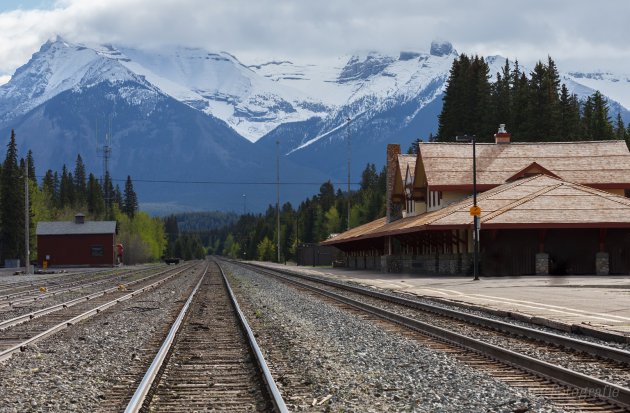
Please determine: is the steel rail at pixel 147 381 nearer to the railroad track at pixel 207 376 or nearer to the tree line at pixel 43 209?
the railroad track at pixel 207 376

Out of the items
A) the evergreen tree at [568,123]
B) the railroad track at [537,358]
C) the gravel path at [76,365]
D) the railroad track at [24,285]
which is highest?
the evergreen tree at [568,123]

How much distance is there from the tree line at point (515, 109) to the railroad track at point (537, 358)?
2988 inches

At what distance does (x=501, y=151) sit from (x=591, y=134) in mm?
52459

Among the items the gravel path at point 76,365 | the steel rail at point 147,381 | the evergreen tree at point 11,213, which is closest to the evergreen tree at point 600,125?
the evergreen tree at point 11,213

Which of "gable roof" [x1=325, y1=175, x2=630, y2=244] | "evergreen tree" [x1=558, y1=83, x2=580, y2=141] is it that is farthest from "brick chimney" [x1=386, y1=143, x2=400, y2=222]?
"evergreen tree" [x1=558, y1=83, x2=580, y2=141]

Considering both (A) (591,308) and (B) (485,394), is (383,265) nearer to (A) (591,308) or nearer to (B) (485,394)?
(A) (591,308)

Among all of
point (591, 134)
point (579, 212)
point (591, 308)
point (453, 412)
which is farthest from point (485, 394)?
A: point (591, 134)

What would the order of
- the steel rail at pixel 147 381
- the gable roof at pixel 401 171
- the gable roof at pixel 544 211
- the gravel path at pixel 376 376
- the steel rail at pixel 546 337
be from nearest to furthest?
the steel rail at pixel 147 381
the gravel path at pixel 376 376
the steel rail at pixel 546 337
the gable roof at pixel 544 211
the gable roof at pixel 401 171

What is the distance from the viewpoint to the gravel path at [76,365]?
959 centimetres

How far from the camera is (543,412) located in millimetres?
8555

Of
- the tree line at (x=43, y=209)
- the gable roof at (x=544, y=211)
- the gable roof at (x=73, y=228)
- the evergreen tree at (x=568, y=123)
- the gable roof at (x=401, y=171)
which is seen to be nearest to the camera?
the gable roof at (x=544, y=211)

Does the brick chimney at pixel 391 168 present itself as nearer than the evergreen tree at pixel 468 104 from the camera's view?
Yes

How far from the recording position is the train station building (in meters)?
41.3

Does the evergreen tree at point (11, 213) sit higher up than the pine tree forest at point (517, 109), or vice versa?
the pine tree forest at point (517, 109)
